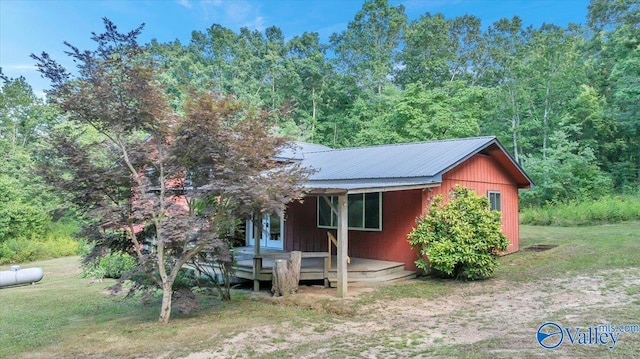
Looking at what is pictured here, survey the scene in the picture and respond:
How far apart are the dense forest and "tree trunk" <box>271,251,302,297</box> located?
30.9 ft

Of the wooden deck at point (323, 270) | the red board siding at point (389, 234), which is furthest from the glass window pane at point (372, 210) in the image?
the wooden deck at point (323, 270)

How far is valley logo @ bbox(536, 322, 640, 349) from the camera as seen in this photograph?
478 cm

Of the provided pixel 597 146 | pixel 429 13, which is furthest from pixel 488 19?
pixel 597 146

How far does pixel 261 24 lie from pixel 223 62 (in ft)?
18.9

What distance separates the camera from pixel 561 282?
852cm

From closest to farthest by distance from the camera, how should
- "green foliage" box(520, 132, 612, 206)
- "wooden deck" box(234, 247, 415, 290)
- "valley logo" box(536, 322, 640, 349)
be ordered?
"valley logo" box(536, 322, 640, 349) → "wooden deck" box(234, 247, 415, 290) → "green foliage" box(520, 132, 612, 206)

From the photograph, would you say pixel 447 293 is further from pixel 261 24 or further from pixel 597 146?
pixel 261 24

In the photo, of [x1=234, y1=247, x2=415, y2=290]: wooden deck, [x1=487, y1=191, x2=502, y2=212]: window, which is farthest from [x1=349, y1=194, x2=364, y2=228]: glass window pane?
[x1=487, y1=191, x2=502, y2=212]: window

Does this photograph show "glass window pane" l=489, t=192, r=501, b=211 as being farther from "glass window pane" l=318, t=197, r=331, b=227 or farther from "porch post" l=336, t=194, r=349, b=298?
"porch post" l=336, t=194, r=349, b=298

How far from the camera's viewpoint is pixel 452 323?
5992 mm

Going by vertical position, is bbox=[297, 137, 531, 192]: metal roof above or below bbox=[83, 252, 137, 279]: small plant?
above

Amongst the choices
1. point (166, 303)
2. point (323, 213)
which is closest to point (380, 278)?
point (323, 213)

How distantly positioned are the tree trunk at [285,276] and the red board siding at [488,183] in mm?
3728

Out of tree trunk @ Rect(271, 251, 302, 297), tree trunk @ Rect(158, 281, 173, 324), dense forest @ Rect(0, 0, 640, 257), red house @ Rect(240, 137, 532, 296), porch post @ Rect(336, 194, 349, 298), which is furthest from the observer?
dense forest @ Rect(0, 0, 640, 257)
